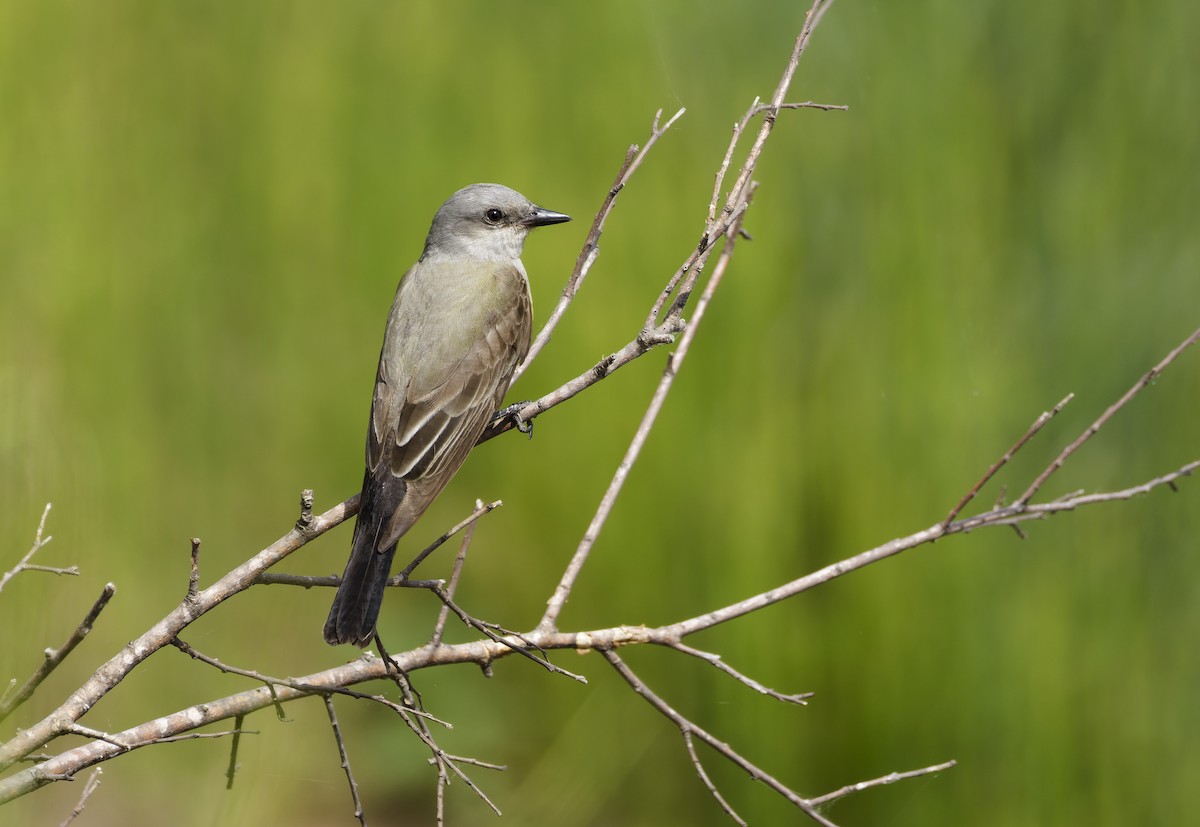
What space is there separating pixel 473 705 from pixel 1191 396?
2390mm

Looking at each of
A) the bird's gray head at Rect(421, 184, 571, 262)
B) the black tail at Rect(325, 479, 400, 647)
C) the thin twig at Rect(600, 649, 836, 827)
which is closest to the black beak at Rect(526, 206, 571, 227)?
the bird's gray head at Rect(421, 184, 571, 262)

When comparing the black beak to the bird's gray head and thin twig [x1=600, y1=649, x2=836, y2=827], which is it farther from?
thin twig [x1=600, y1=649, x2=836, y2=827]

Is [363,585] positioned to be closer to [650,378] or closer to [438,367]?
[438,367]

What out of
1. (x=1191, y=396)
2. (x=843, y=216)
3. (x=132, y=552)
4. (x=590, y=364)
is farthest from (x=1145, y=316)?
(x=132, y=552)

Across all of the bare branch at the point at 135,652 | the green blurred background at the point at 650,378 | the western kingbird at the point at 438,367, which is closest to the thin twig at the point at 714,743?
the bare branch at the point at 135,652

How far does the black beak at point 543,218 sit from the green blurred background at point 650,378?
0.37 m

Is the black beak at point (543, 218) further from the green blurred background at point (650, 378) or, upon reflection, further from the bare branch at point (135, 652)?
the bare branch at point (135, 652)

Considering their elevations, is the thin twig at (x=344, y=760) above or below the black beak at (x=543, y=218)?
below

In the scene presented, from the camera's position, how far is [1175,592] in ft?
10.1

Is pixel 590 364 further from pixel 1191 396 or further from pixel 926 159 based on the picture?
pixel 1191 396

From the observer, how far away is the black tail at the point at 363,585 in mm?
2543

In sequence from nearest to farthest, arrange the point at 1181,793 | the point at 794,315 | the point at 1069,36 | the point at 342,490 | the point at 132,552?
1. the point at 1181,793
2. the point at 1069,36
3. the point at 794,315
4. the point at 132,552
5. the point at 342,490

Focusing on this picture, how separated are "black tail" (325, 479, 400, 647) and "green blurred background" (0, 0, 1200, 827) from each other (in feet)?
1.17

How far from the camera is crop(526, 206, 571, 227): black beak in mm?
3900
